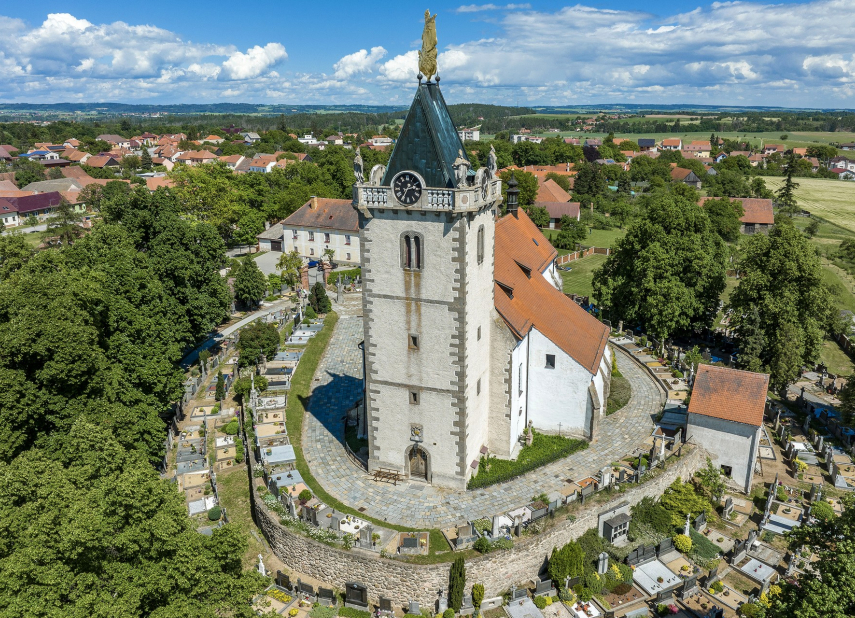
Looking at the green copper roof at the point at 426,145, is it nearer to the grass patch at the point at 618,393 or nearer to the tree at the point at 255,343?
the grass patch at the point at 618,393

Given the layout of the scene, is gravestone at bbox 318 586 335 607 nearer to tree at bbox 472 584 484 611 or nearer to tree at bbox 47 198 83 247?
tree at bbox 472 584 484 611

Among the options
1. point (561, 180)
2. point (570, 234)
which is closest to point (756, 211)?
point (570, 234)

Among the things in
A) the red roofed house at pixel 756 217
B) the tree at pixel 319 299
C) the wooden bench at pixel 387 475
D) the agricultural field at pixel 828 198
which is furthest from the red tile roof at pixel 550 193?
the wooden bench at pixel 387 475

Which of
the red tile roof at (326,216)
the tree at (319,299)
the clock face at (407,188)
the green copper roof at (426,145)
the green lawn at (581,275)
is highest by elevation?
the green copper roof at (426,145)

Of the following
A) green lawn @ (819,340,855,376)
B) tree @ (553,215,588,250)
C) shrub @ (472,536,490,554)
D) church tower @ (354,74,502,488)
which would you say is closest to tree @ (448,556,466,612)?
shrub @ (472,536,490,554)

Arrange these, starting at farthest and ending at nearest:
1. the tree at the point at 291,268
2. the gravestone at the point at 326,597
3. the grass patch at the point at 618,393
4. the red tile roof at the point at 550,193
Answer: the red tile roof at the point at 550,193 < the tree at the point at 291,268 < the grass patch at the point at 618,393 < the gravestone at the point at 326,597

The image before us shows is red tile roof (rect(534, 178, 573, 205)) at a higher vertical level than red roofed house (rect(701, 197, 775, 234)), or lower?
higher

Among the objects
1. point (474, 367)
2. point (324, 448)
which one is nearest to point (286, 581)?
point (324, 448)

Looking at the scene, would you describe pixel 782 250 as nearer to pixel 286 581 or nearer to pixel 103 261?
pixel 286 581
